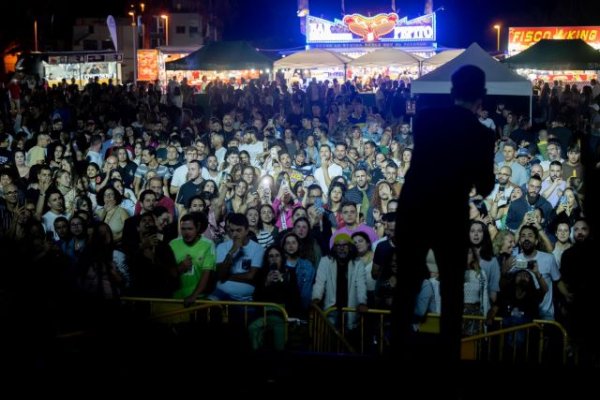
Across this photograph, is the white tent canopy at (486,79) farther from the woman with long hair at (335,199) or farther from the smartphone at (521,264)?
the smartphone at (521,264)

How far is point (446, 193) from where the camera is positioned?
11.9 ft

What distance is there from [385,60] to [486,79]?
1009cm

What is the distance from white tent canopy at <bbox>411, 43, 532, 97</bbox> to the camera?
1354 cm

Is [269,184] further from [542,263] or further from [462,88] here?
[462,88]

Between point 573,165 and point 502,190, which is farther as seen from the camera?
point 573,165

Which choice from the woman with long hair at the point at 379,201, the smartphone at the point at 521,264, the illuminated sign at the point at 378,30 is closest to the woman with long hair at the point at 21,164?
the woman with long hair at the point at 379,201

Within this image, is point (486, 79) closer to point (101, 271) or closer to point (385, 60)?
point (101, 271)

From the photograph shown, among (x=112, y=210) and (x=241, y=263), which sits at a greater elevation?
(x=112, y=210)

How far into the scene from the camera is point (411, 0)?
68438 millimetres

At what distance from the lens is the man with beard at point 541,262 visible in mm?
6996

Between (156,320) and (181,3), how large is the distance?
71900mm

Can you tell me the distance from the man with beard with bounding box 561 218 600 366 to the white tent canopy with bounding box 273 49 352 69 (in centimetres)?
1694

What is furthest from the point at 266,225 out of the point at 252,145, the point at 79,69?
the point at 79,69

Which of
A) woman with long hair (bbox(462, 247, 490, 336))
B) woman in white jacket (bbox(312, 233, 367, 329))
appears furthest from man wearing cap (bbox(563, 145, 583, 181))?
woman in white jacket (bbox(312, 233, 367, 329))
